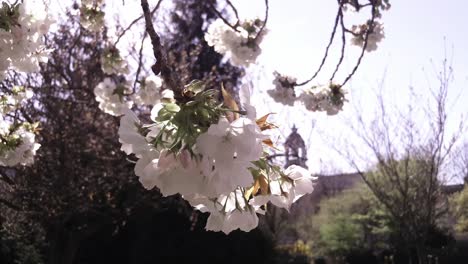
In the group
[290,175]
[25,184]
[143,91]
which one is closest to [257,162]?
[290,175]

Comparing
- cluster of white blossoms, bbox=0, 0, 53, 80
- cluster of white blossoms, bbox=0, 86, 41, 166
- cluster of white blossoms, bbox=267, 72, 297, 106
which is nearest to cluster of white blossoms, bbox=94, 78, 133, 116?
cluster of white blossoms, bbox=0, 86, 41, 166

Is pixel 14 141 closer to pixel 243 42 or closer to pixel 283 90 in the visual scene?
pixel 243 42

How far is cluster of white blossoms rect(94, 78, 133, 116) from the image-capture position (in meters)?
4.19

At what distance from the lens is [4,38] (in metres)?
2.11

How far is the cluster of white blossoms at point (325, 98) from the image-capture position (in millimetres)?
4426

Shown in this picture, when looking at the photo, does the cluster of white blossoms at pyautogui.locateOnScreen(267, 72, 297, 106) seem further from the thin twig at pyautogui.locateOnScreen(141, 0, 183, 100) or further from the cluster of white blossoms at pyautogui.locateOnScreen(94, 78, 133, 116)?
the thin twig at pyautogui.locateOnScreen(141, 0, 183, 100)

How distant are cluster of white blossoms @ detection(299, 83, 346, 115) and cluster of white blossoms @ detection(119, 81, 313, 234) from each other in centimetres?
338

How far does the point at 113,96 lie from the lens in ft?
14.2

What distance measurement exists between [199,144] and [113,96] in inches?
137

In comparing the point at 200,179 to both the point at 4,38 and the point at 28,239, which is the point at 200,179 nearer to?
the point at 4,38

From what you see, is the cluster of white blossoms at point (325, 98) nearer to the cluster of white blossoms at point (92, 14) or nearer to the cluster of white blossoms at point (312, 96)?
the cluster of white blossoms at point (312, 96)

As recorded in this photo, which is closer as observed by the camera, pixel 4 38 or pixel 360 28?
pixel 4 38

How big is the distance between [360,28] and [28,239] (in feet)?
27.8

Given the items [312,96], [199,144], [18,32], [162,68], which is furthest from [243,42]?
[199,144]
